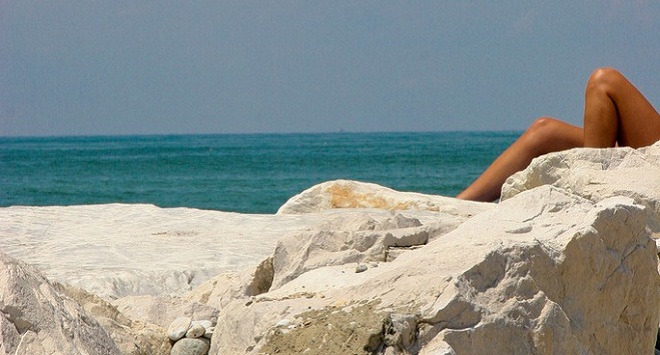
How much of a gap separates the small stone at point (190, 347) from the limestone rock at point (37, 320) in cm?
73

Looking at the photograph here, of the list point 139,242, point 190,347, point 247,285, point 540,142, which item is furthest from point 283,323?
point 540,142

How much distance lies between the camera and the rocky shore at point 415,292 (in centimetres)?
283

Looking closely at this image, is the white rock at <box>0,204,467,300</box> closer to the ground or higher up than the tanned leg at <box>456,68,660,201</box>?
closer to the ground

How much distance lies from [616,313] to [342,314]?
1094mm

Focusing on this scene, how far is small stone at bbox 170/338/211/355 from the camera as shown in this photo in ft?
11.1

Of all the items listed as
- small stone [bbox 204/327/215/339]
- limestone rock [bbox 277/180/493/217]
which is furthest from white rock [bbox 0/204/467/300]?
small stone [bbox 204/327/215/339]

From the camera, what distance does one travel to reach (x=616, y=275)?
11.5 ft

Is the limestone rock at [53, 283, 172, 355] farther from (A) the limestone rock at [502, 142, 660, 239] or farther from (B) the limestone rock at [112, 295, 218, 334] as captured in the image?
(A) the limestone rock at [502, 142, 660, 239]

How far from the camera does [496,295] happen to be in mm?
3062

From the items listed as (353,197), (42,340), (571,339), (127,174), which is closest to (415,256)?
(571,339)

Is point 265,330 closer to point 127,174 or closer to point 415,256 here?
point 415,256

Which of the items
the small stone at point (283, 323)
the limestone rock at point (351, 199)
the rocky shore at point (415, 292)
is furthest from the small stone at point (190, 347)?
the limestone rock at point (351, 199)

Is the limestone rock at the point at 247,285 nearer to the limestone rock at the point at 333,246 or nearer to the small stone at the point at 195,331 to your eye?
the limestone rock at the point at 333,246

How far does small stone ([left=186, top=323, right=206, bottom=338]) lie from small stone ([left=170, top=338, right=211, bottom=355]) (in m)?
0.02
